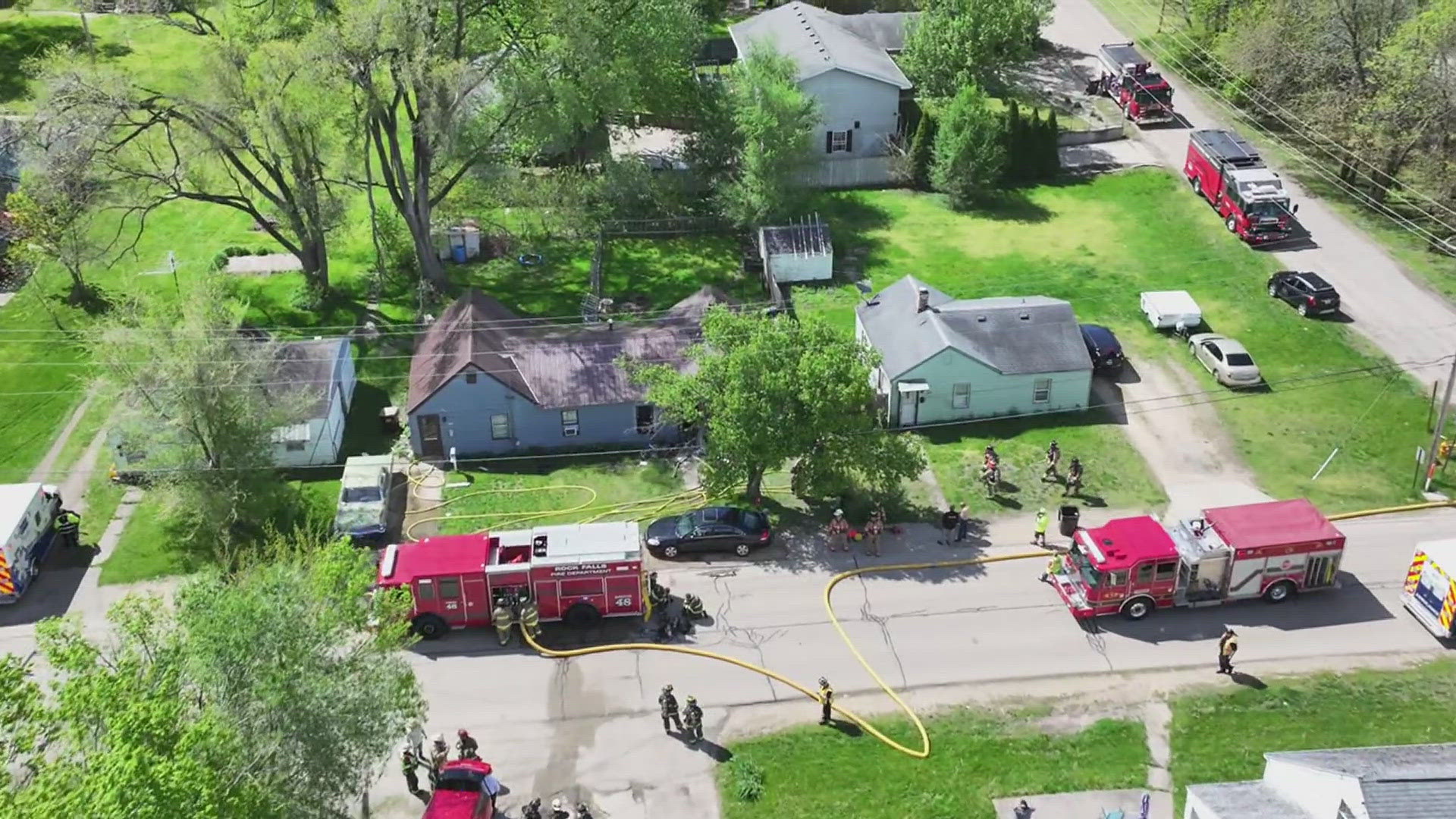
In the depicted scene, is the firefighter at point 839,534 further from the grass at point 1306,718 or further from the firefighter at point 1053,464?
the grass at point 1306,718

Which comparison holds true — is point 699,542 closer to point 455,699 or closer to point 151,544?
point 455,699

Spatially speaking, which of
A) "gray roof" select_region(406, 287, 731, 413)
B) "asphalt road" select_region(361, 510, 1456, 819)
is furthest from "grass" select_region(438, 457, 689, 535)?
"asphalt road" select_region(361, 510, 1456, 819)

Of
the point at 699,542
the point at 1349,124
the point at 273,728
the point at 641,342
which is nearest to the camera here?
the point at 273,728

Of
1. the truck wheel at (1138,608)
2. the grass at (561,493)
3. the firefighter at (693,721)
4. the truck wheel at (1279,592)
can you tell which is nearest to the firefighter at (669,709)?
the firefighter at (693,721)

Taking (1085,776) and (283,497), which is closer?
(1085,776)

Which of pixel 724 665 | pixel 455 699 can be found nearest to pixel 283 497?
pixel 455 699

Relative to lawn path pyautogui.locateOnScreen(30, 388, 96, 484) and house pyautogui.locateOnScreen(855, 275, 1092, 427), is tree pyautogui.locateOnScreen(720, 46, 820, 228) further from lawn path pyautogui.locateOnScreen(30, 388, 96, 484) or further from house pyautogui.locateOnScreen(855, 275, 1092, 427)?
lawn path pyautogui.locateOnScreen(30, 388, 96, 484)
